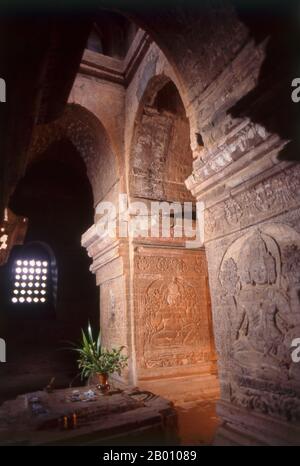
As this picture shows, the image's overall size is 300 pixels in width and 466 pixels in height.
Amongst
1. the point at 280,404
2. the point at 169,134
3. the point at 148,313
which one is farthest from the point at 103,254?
the point at 280,404

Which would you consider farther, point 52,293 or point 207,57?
point 52,293

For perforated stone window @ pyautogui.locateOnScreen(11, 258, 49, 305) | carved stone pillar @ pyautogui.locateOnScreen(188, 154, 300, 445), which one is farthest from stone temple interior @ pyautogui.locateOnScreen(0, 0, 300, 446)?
perforated stone window @ pyautogui.locateOnScreen(11, 258, 49, 305)

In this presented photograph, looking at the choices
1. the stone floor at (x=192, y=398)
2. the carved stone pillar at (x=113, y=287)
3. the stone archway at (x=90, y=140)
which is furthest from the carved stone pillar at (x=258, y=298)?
the stone archway at (x=90, y=140)

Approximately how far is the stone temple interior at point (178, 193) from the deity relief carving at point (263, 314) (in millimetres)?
13

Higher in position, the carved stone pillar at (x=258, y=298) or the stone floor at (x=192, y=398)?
the carved stone pillar at (x=258, y=298)

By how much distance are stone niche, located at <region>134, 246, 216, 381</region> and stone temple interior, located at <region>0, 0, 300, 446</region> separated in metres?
0.03

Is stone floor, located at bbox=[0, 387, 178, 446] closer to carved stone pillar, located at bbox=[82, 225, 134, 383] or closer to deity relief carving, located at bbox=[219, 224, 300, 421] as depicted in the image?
deity relief carving, located at bbox=[219, 224, 300, 421]

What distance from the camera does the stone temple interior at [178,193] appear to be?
2223 mm

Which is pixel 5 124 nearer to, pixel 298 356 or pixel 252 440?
pixel 298 356


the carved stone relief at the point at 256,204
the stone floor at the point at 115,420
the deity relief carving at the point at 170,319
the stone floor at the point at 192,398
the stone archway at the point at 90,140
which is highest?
the stone archway at the point at 90,140

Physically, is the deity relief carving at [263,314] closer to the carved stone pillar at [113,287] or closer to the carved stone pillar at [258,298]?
the carved stone pillar at [258,298]

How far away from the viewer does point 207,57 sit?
3.21 meters

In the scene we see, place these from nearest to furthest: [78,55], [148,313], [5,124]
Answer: [78,55], [5,124], [148,313]
